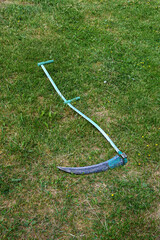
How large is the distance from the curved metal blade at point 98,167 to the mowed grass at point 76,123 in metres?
0.07

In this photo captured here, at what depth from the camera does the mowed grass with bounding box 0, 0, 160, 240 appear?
2.56 metres

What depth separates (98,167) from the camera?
294 cm

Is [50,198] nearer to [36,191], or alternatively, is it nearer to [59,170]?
[36,191]

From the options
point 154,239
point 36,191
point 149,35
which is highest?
point 149,35

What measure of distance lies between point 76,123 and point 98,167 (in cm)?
80

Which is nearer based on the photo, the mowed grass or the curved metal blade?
the mowed grass

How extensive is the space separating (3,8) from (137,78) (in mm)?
3663

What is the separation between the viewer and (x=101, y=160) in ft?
10.1

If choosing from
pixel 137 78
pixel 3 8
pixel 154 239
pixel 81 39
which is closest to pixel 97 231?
pixel 154 239

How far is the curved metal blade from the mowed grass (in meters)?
0.07

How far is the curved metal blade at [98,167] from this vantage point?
290 cm

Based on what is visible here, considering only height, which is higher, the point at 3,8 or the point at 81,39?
the point at 3,8

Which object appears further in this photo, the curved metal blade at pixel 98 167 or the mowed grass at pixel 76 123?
the curved metal blade at pixel 98 167

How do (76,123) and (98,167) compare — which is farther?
(76,123)
